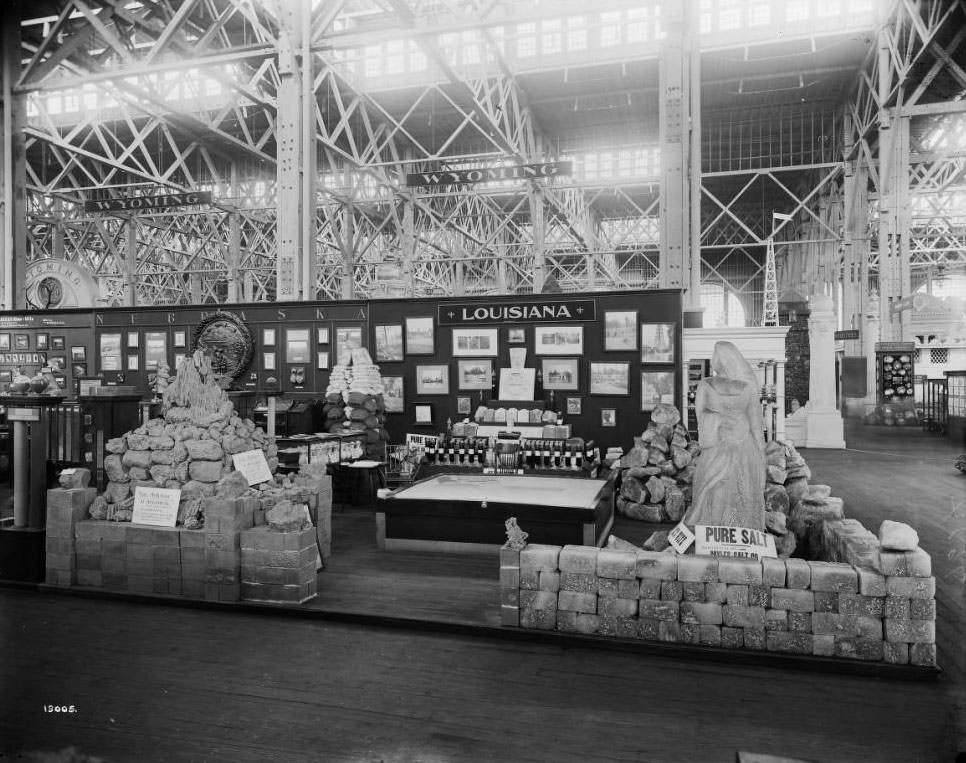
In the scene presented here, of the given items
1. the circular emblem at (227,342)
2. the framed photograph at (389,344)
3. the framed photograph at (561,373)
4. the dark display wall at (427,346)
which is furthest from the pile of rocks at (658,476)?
the circular emblem at (227,342)

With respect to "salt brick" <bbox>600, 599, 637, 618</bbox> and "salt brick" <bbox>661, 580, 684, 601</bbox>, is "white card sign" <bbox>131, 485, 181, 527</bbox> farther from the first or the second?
"salt brick" <bbox>661, 580, 684, 601</bbox>

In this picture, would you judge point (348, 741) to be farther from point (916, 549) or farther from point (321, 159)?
point (321, 159)

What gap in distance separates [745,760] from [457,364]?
9.87m

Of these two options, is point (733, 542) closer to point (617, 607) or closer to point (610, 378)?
point (617, 607)

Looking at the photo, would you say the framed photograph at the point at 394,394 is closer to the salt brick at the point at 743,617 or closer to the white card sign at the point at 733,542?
the white card sign at the point at 733,542

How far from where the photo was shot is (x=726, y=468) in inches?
204

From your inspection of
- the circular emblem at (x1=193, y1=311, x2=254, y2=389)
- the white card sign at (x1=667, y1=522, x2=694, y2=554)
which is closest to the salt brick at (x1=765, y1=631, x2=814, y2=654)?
the white card sign at (x1=667, y1=522, x2=694, y2=554)

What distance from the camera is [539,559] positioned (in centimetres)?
472

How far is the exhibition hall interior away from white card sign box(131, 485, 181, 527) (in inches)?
1.1

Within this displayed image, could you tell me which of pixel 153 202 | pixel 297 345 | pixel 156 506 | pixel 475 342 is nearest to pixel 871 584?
pixel 156 506

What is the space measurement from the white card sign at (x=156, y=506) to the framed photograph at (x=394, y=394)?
685 cm

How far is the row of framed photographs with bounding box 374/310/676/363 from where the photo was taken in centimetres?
1128

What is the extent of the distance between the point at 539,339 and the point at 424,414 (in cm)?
255

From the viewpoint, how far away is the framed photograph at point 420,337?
40.2ft
